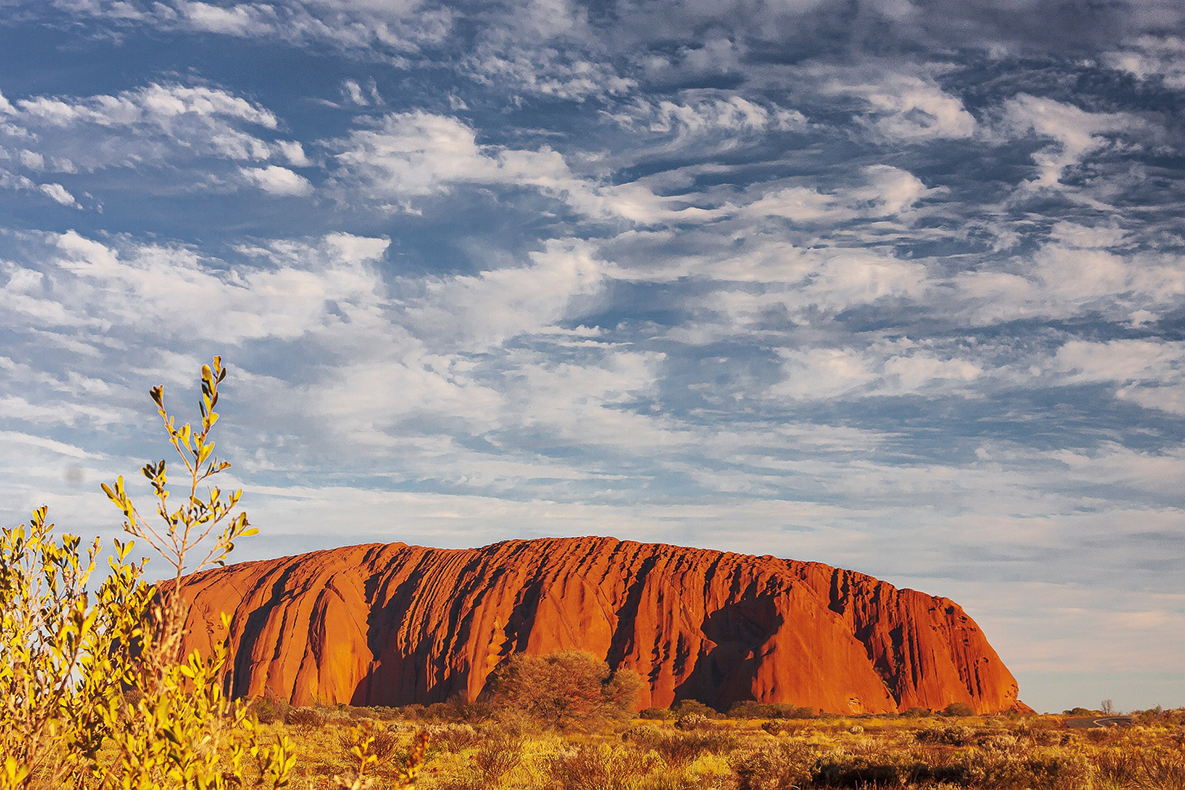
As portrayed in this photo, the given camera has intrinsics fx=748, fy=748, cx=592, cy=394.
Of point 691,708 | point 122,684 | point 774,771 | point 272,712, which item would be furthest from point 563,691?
point 122,684

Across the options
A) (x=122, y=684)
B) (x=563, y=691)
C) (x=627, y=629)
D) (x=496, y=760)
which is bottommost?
(x=563, y=691)

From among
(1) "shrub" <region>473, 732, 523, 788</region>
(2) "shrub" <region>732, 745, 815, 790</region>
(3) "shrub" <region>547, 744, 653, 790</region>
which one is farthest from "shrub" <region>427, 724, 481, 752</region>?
(2) "shrub" <region>732, 745, 815, 790</region>

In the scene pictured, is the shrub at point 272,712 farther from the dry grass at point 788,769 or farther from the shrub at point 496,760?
the shrub at point 496,760

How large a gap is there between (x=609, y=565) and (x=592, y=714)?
1721 inches

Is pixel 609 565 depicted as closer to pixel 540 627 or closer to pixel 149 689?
pixel 540 627

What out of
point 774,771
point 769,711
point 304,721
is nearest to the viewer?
point 774,771

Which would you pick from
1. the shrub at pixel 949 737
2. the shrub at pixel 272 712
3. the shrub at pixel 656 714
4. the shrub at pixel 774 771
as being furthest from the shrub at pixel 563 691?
the shrub at pixel 774 771

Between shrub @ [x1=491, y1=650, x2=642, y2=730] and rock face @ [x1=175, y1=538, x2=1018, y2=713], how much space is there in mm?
22167

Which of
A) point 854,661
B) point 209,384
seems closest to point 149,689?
point 209,384

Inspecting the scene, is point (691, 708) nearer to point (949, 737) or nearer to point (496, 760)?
point (949, 737)

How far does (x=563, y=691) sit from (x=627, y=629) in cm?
3399

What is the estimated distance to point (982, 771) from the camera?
13.1 meters

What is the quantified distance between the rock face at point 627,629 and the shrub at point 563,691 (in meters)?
22.2

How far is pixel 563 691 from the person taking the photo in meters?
46.8
